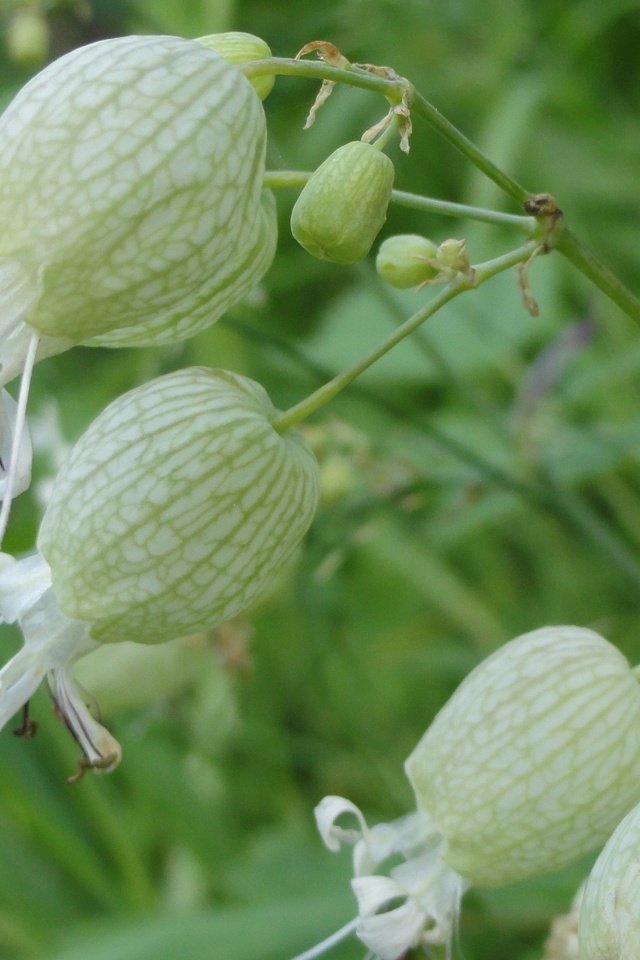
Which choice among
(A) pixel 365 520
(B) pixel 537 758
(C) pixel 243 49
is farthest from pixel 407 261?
(A) pixel 365 520

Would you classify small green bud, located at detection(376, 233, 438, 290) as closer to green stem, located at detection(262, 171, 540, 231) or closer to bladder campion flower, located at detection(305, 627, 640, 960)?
green stem, located at detection(262, 171, 540, 231)

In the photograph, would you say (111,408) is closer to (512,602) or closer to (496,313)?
(496,313)

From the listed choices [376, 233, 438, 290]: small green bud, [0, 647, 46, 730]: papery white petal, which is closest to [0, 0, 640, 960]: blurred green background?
[376, 233, 438, 290]: small green bud

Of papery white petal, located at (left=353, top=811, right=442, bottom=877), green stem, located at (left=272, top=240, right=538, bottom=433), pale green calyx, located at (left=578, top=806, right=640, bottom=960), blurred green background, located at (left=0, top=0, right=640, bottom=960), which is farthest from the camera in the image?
blurred green background, located at (left=0, top=0, right=640, bottom=960)

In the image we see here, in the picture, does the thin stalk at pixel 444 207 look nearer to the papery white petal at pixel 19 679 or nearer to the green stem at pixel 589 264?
the green stem at pixel 589 264

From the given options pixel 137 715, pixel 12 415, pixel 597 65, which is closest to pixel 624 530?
pixel 137 715

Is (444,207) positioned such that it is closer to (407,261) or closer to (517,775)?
(407,261)

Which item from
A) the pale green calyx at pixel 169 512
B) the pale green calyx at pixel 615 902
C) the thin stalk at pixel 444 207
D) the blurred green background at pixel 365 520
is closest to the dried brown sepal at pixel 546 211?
the thin stalk at pixel 444 207
